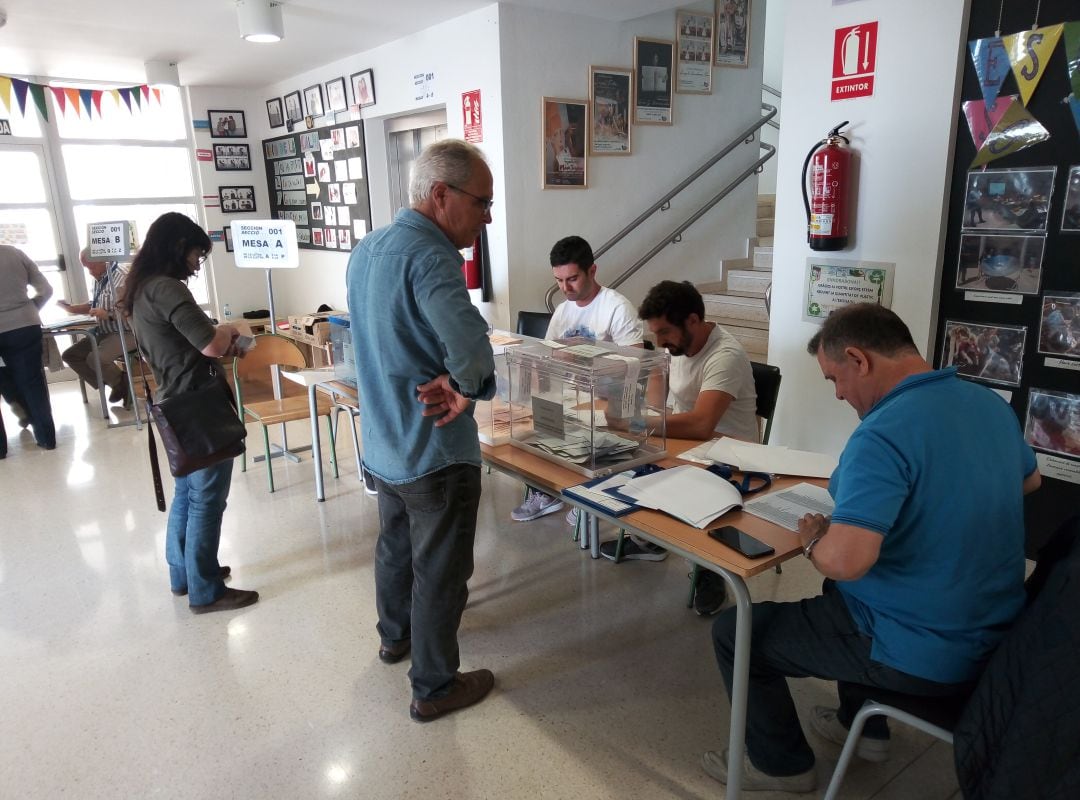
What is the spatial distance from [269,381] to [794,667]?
3.38 m

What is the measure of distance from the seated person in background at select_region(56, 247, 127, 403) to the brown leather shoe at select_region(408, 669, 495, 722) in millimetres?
4290

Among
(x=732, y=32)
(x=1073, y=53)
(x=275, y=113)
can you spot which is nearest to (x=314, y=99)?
(x=275, y=113)

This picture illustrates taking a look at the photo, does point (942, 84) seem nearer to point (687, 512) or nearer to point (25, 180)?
point (687, 512)

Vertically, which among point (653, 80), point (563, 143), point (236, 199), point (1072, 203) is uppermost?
point (653, 80)

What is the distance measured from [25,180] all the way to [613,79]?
5.05m

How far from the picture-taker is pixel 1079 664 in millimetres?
1084

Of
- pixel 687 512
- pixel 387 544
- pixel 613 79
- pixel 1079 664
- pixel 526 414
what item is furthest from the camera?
pixel 613 79

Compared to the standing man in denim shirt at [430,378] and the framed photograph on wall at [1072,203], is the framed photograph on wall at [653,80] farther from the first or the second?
the standing man in denim shirt at [430,378]

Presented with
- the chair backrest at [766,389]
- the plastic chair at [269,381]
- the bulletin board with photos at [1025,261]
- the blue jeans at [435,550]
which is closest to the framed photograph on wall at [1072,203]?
the bulletin board with photos at [1025,261]

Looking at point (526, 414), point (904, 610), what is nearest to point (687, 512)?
point (904, 610)

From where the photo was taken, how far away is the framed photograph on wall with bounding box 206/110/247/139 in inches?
260

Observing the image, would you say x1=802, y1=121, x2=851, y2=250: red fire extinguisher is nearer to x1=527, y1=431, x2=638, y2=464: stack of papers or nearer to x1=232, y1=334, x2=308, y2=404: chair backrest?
x1=527, y1=431, x2=638, y2=464: stack of papers

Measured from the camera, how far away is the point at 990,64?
7.93 feet

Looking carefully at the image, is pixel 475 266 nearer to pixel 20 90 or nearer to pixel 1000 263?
pixel 1000 263
